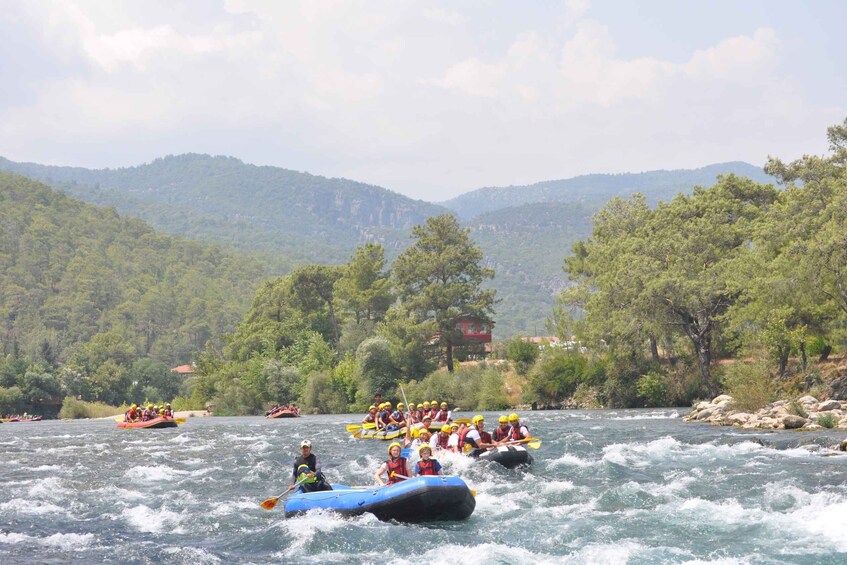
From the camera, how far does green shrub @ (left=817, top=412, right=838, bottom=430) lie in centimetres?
3052

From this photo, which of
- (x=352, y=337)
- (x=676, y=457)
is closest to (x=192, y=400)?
(x=352, y=337)

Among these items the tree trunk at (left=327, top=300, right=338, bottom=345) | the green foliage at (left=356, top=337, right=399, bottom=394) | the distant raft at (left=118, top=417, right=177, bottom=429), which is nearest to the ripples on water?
the distant raft at (left=118, top=417, right=177, bottom=429)

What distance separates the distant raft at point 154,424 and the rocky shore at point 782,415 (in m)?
28.9

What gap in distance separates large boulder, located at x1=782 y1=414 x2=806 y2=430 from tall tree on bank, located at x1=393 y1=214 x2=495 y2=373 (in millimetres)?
38327

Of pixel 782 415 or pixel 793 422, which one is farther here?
pixel 782 415

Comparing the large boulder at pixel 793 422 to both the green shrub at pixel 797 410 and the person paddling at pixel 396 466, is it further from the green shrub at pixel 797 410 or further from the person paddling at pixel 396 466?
the person paddling at pixel 396 466

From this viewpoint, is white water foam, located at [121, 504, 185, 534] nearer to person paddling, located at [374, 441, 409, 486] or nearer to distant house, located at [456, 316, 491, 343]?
person paddling, located at [374, 441, 409, 486]

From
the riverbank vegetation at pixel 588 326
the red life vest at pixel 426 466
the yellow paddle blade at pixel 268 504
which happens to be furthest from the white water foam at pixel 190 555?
the riverbank vegetation at pixel 588 326

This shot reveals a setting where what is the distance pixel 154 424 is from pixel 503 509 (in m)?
37.4

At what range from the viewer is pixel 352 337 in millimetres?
80062

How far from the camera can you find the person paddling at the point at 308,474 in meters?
18.6

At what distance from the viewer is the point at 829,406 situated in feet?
110

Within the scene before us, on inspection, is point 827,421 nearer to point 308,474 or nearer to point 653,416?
point 653,416

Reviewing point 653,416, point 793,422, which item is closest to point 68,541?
point 793,422
